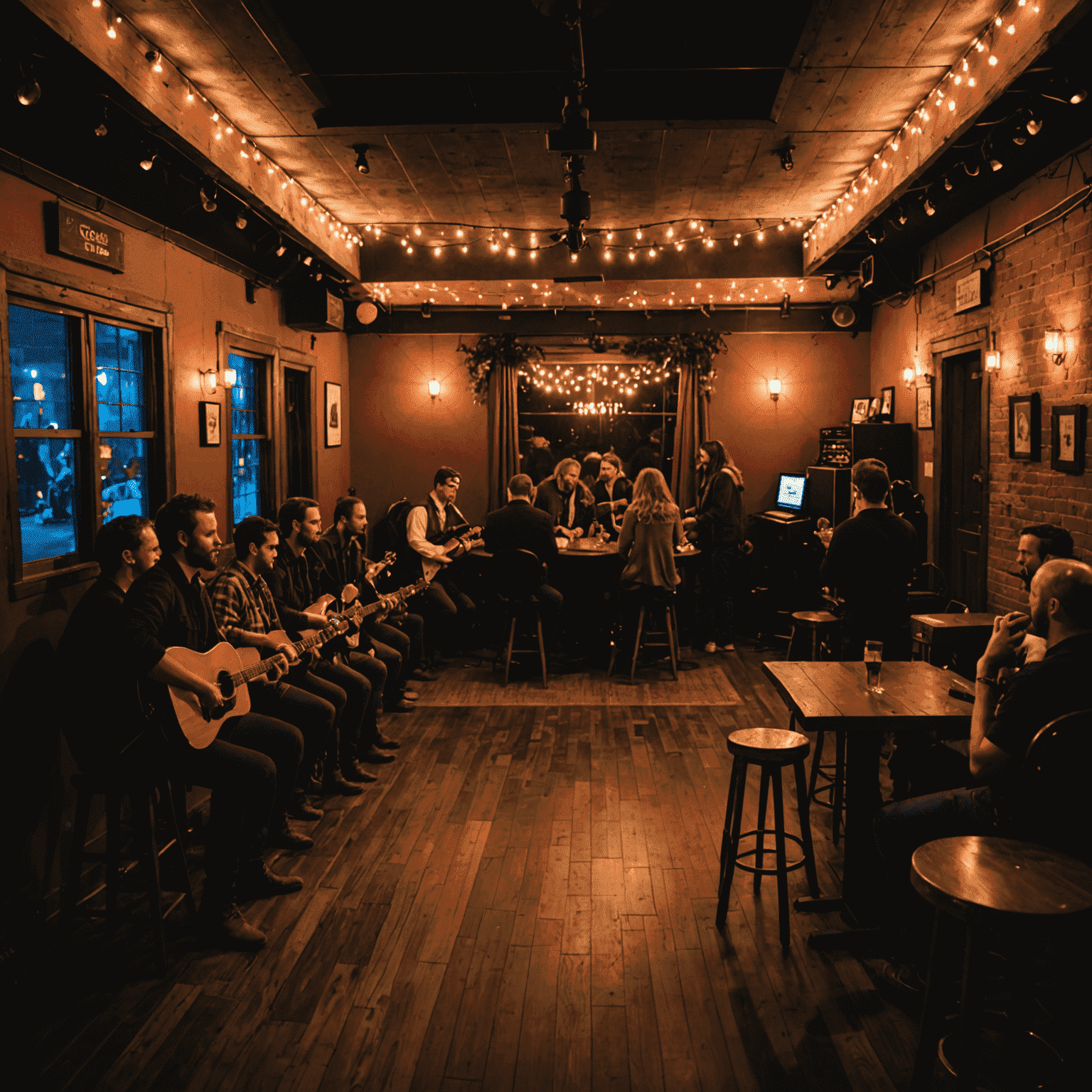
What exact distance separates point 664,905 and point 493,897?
655 millimetres

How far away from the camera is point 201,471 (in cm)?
545

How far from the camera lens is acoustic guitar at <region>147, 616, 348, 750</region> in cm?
309

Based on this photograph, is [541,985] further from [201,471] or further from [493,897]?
[201,471]

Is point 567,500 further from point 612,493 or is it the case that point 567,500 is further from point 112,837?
point 112,837

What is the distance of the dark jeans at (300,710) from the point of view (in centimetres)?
390

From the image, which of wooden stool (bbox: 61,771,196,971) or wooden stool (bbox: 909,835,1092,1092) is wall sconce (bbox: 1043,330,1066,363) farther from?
wooden stool (bbox: 61,771,196,971)

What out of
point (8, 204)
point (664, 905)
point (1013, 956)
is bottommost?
point (664, 905)

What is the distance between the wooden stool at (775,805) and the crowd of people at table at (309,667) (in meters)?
0.36

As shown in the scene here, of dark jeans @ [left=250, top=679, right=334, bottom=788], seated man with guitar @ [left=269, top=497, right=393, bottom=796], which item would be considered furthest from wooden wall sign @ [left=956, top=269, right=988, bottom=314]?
dark jeans @ [left=250, top=679, right=334, bottom=788]

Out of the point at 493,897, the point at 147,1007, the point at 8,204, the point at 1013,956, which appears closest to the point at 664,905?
the point at 493,897

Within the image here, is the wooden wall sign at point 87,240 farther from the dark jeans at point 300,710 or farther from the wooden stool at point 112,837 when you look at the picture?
the wooden stool at point 112,837

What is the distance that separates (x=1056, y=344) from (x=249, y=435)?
17.6 ft

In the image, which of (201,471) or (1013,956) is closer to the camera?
(1013,956)

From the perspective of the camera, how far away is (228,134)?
4.72 m
